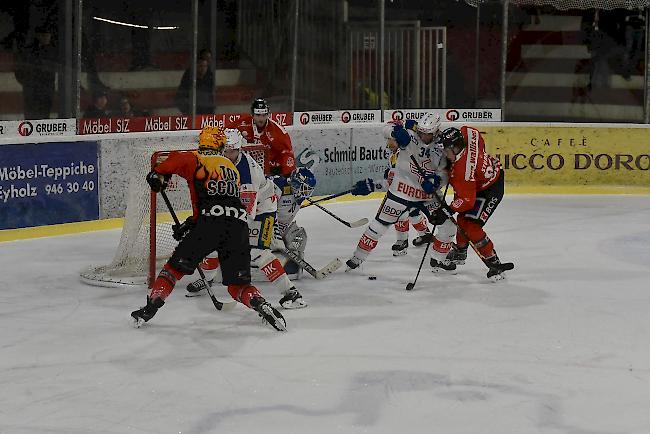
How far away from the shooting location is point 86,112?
975 cm

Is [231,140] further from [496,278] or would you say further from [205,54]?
[205,54]

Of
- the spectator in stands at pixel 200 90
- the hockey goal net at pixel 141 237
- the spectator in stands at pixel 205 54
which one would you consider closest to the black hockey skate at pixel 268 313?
the hockey goal net at pixel 141 237

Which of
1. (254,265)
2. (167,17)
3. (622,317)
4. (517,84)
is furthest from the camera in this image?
(517,84)

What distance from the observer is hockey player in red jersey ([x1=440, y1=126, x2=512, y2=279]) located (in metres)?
7.36

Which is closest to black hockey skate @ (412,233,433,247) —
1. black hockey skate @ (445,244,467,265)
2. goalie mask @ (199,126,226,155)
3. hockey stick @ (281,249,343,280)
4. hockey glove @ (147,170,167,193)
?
black hockey skate @ (445,244,467,265)

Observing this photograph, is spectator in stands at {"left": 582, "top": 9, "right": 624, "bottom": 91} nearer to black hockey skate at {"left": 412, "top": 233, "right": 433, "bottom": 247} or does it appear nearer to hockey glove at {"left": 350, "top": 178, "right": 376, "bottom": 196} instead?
black hockey skate at {"left": 412, "top": 233, "right": 433, "bottom": 247}

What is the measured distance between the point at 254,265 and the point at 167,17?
12.2 ft

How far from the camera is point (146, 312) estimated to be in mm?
6168

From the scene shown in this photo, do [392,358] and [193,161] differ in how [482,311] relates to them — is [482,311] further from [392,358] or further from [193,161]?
[193,161]

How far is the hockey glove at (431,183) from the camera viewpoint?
7488 mm

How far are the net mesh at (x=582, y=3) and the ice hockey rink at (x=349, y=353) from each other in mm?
4492

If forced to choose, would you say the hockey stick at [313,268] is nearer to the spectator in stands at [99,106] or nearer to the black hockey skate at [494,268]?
Answer: the black hockey skate at [494,268]

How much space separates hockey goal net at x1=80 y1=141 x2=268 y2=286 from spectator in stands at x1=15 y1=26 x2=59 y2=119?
191cm

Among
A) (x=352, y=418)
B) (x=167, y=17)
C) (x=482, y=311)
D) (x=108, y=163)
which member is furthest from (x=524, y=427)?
(x=167, y=17)
